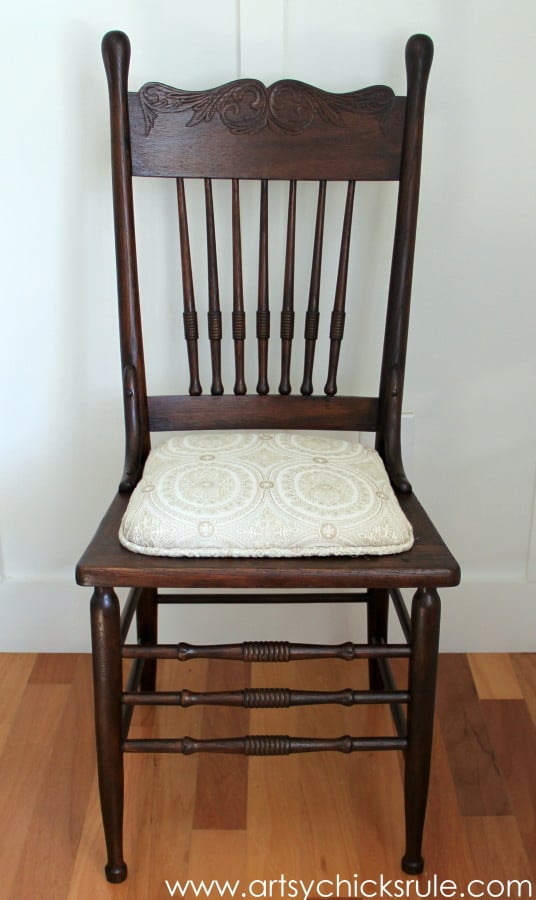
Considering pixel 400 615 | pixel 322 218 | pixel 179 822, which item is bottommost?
pixel 179 822

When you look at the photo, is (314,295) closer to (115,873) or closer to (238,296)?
(238,296)

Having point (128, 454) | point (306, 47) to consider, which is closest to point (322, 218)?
point (306, 47)

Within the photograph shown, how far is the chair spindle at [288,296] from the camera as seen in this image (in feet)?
4.44

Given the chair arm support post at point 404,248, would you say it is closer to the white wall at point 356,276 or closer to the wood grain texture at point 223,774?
the white wall at point 356,276

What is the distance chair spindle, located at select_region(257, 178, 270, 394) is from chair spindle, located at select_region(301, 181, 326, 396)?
64 mm

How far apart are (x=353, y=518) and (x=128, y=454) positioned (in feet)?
1.30

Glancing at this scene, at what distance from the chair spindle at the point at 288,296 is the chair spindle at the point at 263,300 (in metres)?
0.03

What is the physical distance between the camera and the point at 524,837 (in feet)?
4.26

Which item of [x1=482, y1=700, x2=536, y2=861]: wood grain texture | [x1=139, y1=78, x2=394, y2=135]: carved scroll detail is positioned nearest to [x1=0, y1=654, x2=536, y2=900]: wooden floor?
[x1=482, y1=700, x2=536, y2=861]: wood grain texture

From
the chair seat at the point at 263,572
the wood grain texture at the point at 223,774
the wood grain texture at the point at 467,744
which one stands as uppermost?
the chair seat at the point at 263,572

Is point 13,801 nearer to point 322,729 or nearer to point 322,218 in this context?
point 322,729

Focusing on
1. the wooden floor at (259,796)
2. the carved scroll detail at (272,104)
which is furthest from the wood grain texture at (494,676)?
the carved scroll detail at (272,104)

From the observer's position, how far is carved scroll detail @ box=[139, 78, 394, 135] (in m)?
1.30

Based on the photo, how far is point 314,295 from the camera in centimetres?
137
